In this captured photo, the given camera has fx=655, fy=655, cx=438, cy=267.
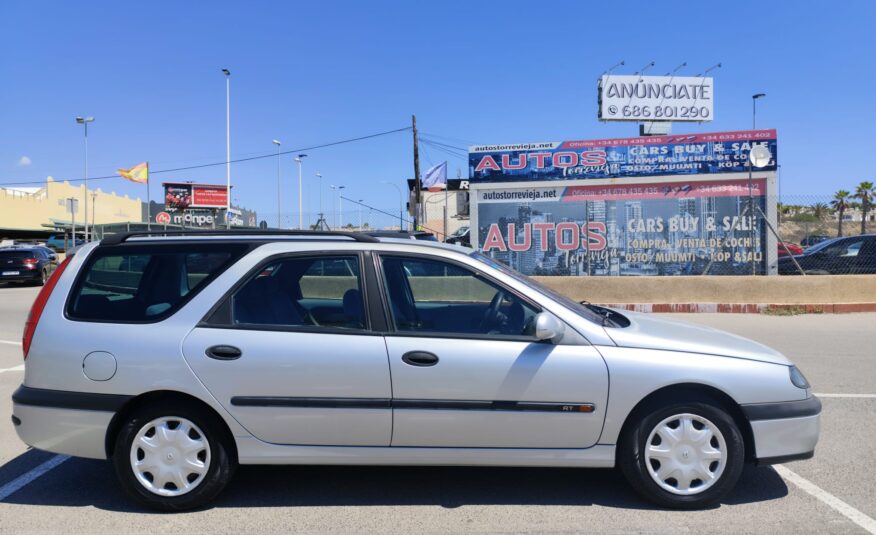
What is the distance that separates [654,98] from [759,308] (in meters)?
13.5

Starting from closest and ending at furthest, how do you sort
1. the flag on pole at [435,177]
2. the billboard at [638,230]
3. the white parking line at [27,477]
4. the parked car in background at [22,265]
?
the white parking line at [27,477] → the billboard at [638,230] → the parked car in background at [22,265] → the flag on pole at [435,177]

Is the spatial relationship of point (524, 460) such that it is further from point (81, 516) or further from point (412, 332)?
point (81, 516)

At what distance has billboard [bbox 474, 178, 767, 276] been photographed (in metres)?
17.3

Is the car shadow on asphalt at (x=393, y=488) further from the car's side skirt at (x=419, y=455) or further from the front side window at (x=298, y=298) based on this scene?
the front side window at (x=298, y=298)

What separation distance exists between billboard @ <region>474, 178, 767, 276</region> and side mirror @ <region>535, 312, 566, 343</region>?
13.8m

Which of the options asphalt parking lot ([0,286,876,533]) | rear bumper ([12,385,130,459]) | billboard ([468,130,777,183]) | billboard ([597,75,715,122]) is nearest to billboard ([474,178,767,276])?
billboard ([468,130,777,183])

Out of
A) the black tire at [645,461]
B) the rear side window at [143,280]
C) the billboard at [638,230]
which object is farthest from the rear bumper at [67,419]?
the billboard at [638,230]

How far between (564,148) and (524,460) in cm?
1580

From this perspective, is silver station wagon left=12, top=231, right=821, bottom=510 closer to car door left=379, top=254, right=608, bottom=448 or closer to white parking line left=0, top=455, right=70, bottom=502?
car door left=379, top=254, right=608, bottom=448

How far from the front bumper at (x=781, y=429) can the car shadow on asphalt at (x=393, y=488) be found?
369 mm

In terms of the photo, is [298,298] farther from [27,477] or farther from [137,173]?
[137,173]

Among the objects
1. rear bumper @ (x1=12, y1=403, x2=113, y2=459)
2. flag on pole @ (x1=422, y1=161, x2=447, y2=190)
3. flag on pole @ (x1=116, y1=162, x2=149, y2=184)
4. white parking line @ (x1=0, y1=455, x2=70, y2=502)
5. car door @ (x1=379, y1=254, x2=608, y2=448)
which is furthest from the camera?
flag on pole @ (x1=116, y1=162, x2=149, y2=184)

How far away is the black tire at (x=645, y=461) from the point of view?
3768 millimetres

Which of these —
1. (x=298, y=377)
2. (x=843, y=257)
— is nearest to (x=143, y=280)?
(x=298, y=377)
